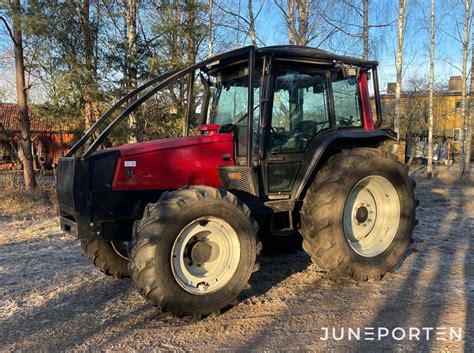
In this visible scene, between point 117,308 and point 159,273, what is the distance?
2.76ft

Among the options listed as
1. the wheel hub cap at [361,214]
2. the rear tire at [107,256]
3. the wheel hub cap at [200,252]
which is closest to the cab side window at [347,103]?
the wheel hub cap at [361,214]

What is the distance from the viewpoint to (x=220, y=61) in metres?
4.64

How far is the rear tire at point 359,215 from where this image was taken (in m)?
4.33

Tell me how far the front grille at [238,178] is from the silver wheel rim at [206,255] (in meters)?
0.63

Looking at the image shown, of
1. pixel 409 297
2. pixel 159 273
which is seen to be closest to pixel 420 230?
pixel 409 297

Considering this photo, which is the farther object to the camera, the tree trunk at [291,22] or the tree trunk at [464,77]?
the tree trunk at [464,77]

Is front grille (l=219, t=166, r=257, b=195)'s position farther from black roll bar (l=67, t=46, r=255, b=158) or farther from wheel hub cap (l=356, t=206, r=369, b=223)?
wheel hub cap (l=356, t=206, r=369, b=223)

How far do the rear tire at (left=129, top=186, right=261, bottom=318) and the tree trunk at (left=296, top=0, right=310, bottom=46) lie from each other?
10.6 meters

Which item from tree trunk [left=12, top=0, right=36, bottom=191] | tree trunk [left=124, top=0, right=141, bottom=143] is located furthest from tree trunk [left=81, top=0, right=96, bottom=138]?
tree trunk [left=12, top=0, right=36, bottom=191]

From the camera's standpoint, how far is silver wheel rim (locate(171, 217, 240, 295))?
3.68 metres

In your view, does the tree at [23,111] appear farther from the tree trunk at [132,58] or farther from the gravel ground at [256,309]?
the gravel ground at [256,309]

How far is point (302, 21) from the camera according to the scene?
13.2 m

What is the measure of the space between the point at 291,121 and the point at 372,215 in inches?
58.7

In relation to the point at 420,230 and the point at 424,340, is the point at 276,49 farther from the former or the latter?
the point at 420,230
